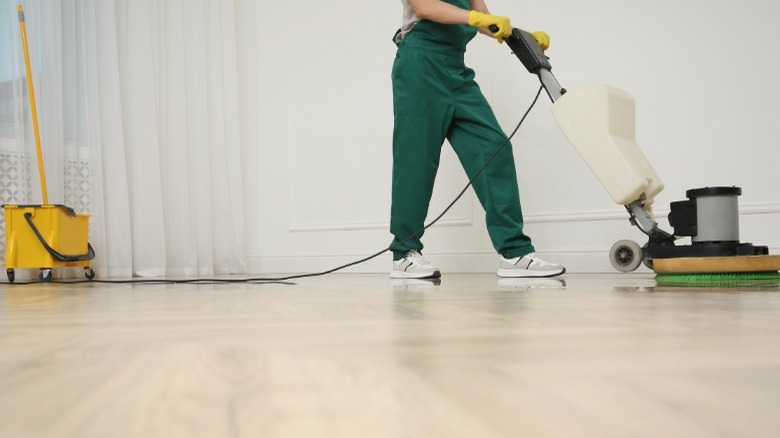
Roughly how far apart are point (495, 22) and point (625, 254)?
2.44ft

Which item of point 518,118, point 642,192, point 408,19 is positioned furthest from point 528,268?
point 518,118

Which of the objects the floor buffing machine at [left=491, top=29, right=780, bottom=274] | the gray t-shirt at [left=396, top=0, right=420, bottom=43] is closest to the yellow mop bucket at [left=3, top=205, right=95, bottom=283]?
the gray t-shirt at [left=396, top=0, right=420, bottom=43]

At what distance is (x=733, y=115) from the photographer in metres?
2.26

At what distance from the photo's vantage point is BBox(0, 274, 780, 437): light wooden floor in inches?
7.8

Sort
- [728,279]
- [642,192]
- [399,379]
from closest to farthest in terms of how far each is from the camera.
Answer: [399,379] → [728,279] → [642,192]

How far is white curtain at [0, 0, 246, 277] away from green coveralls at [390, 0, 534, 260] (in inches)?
51.4

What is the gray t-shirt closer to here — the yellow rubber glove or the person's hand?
the yellow rubber glove

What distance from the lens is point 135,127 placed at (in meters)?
2.81

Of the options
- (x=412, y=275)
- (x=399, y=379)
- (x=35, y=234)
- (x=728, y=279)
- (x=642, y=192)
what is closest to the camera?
(x=399, y=379)

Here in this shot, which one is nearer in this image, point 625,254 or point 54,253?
point 625,254

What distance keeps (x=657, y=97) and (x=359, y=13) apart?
137cm

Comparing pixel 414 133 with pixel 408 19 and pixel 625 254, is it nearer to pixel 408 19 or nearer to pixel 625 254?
pixel 408 19

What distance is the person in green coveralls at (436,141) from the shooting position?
77.3 inches

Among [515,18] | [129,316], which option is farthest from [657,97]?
[129,316]
